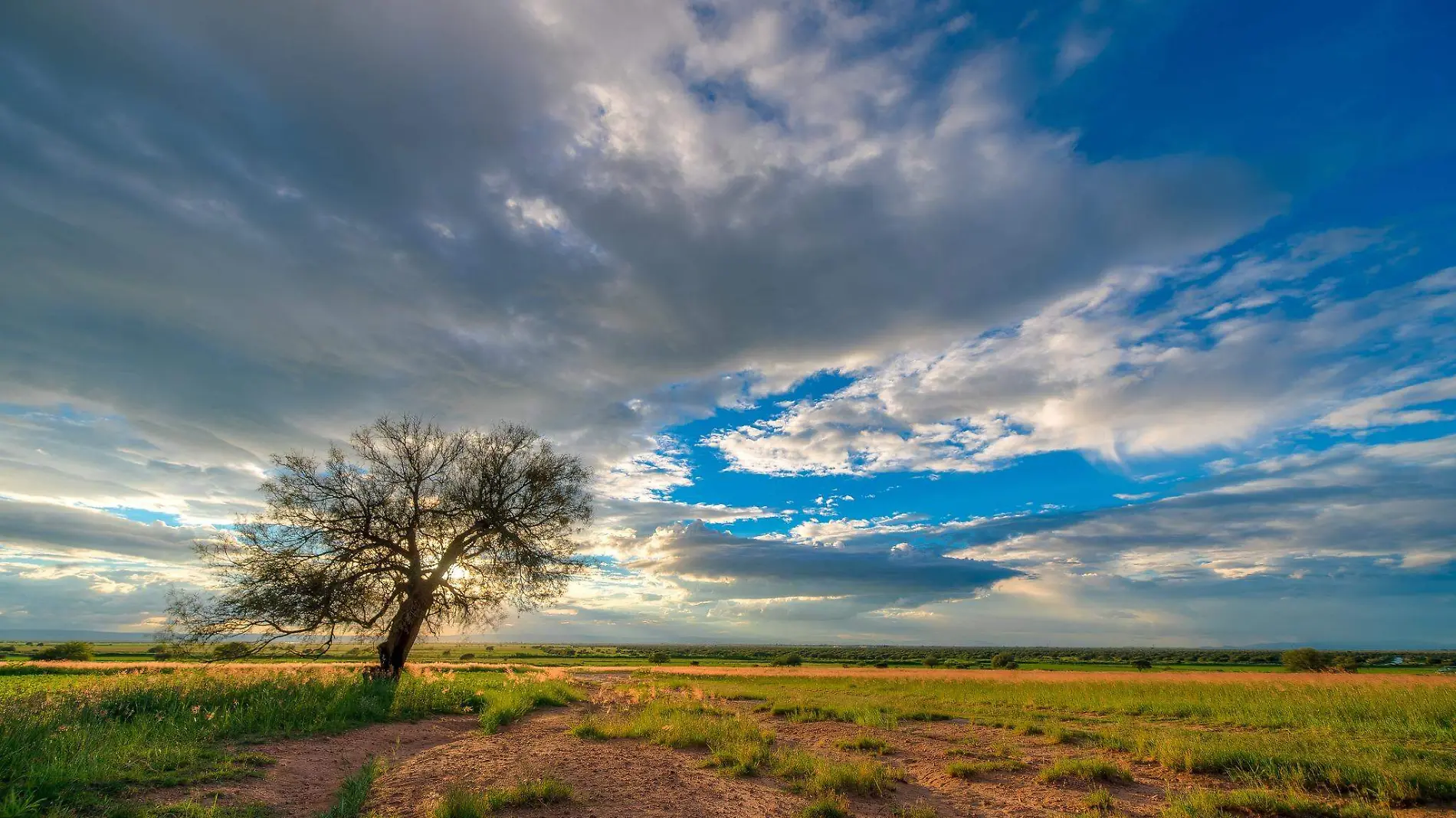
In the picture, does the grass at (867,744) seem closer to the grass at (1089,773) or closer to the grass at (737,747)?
the grass at (737,747)

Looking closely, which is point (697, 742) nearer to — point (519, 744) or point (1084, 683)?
point (519, 744)

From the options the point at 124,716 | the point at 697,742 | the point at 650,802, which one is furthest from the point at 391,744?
the point at 650,802

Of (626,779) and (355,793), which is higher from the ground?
(355,793)

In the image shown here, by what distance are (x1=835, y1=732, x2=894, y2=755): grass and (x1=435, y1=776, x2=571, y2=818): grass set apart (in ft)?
27.0

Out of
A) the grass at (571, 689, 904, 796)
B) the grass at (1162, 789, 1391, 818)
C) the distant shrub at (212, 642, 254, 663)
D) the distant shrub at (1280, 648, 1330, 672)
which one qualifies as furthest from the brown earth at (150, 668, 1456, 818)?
the distant shrub at (1280, 648, 1330, 672)

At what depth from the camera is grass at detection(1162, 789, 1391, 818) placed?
8.64m

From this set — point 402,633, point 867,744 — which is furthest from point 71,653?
point 867,744

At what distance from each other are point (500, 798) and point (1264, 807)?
37.7 ft

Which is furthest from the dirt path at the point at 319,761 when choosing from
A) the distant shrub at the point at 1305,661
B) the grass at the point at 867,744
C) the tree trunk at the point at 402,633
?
the distant shrub at the point at 1305,661

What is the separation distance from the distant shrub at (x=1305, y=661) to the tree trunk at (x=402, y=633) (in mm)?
70585

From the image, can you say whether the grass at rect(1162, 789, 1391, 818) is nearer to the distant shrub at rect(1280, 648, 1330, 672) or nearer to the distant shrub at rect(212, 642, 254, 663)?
the distant shrub at rect(212, 642, 254, 663)

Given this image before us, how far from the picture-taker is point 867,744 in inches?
585

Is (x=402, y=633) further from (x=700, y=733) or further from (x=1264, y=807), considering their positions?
(x=1264, y=807)

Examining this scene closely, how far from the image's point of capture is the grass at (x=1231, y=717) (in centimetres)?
1040
